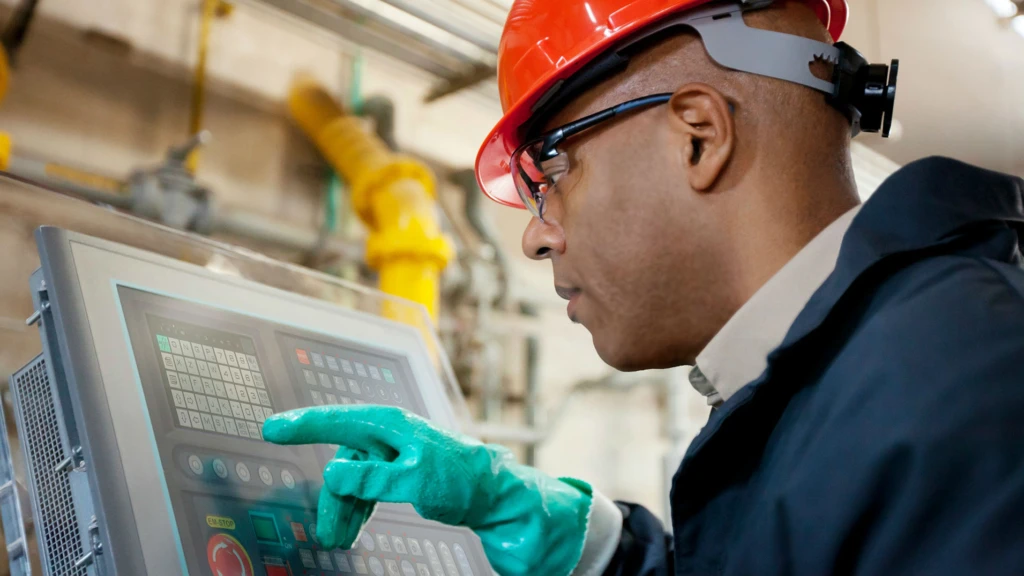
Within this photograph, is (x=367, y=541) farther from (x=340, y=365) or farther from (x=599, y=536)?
(x=599, y=536)

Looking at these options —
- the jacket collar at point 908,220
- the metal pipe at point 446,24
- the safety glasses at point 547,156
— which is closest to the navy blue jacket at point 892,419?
the jacket collar at point 908,220

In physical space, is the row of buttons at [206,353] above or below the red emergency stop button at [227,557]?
above

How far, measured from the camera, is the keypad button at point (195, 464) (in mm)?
715

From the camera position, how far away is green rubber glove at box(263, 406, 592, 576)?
0.75m

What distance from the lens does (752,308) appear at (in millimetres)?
748

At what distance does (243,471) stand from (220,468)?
3 centimetres

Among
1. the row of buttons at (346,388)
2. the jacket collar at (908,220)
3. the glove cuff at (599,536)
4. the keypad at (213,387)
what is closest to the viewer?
the jacket collar at (908,220)

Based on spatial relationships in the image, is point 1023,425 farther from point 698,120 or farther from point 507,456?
point 507,456

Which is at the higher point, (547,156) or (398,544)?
(547,156)

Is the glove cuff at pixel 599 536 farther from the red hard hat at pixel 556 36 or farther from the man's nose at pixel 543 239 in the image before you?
the red hard hat at pixel 556 36

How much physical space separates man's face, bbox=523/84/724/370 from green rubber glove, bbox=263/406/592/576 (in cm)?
18

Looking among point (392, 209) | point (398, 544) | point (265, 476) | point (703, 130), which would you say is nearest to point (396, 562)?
point (398, 544)

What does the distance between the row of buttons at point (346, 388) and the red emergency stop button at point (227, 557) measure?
0.19 m

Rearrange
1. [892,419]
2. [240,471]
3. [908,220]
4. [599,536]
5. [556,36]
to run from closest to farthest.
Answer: [892,419], [908,220], [240,471], [556,36], [599,536]
